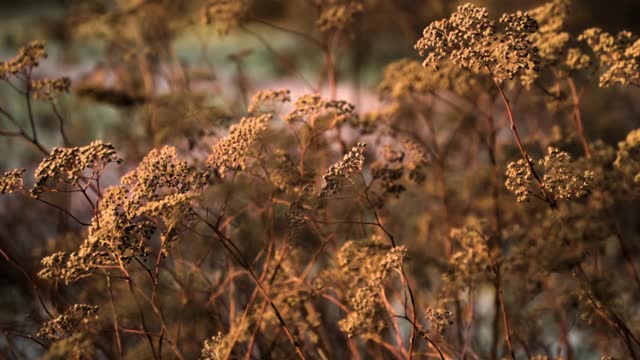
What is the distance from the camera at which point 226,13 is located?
234 centimetres

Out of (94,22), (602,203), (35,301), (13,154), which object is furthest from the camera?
(13,154)

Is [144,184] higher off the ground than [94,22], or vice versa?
[94,22]

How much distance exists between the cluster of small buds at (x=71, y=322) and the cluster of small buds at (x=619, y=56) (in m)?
1.48

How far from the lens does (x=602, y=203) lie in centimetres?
216

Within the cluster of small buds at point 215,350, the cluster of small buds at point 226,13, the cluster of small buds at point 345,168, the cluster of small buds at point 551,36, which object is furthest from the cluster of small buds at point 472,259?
the cluster of small buds at point 226,13

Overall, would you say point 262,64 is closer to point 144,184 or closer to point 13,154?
point 13,154

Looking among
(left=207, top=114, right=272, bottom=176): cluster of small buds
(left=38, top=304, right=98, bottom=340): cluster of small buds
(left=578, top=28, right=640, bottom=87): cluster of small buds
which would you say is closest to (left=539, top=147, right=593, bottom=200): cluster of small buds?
(left=578, top=28, right=640, bottom=87): cluster of small buds

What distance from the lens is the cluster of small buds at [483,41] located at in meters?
1.51

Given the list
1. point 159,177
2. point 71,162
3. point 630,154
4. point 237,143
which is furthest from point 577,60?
point 71,162

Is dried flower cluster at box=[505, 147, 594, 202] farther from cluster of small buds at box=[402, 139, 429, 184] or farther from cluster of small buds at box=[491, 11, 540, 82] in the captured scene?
cluster of small buds at box=[402, 139, 429, 184]

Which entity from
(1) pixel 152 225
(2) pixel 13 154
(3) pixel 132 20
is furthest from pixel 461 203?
(2) pixel 13 154

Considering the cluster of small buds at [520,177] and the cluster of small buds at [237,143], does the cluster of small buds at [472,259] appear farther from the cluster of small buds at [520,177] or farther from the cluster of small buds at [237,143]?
the cluster of small buds at [237,143]

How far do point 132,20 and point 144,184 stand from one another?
73.4 inches

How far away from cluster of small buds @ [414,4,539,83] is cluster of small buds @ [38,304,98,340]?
39.3 inches
